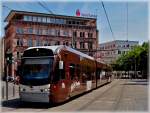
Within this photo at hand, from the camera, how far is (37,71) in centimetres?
1941

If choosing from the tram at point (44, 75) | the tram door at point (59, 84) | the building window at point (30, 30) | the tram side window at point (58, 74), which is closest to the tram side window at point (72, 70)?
the tram at point (44, 75)

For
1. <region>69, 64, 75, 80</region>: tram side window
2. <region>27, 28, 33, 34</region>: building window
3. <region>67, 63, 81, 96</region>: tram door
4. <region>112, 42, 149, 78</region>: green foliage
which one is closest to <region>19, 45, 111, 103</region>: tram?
<region>69, 64, 75, 80</region>: tram side window

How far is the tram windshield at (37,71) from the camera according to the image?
1909 centimetres

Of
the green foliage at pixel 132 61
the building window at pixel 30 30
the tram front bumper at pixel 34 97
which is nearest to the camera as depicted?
the tram front bumper at pixel 34 97

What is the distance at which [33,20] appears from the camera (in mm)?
95938

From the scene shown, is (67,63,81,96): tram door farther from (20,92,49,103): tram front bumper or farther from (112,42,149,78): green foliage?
(112,42,149,78): green foliage

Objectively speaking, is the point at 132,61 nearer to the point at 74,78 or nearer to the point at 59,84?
the point at 74,78

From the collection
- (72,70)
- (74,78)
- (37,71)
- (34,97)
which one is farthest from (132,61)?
(34,97)

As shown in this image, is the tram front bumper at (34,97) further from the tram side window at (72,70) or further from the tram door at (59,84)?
the tram side window at (72,70)

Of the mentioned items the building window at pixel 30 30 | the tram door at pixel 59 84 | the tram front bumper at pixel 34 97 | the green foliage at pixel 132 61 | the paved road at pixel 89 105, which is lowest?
the paved road at pixel 89 105

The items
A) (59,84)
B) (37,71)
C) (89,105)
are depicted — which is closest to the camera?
(37,71)

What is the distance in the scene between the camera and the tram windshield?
19.1m

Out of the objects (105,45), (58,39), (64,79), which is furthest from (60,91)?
(105,45)

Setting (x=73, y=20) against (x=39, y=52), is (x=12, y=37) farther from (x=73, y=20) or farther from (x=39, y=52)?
(x=39, y=52)
